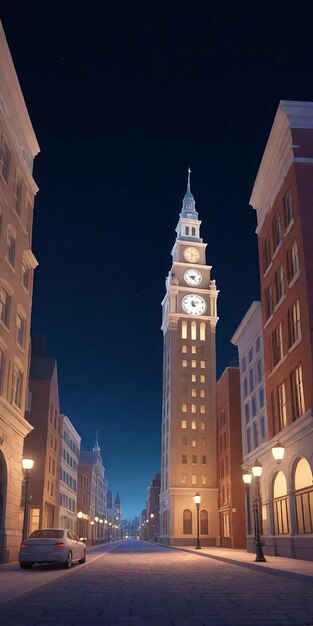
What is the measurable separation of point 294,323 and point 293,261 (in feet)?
10.6

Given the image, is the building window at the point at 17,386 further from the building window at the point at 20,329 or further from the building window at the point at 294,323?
the building window at the point at 294,323

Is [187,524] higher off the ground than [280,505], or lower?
higher

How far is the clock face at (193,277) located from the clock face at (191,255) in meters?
2.61

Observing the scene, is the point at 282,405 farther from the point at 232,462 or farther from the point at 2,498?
the point at 232,462

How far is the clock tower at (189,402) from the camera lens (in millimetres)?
88500

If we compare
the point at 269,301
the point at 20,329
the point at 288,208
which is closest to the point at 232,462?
the point at 269,301

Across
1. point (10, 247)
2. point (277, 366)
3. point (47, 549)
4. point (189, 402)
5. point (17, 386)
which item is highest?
point (189, 402)

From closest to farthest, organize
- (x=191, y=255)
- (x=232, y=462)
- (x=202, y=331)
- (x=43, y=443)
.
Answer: (x=43, y=443), (x=232, y=462), (x=202, y=331), (x=191, y=255)

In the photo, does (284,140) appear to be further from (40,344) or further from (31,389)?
(40,344)

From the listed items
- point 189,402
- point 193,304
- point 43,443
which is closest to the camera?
point 43,443

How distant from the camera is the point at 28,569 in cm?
2138

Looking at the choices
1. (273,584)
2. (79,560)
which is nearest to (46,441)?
(79,560)

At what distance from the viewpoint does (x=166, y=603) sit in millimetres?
12117

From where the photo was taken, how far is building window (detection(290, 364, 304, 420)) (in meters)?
30.2
